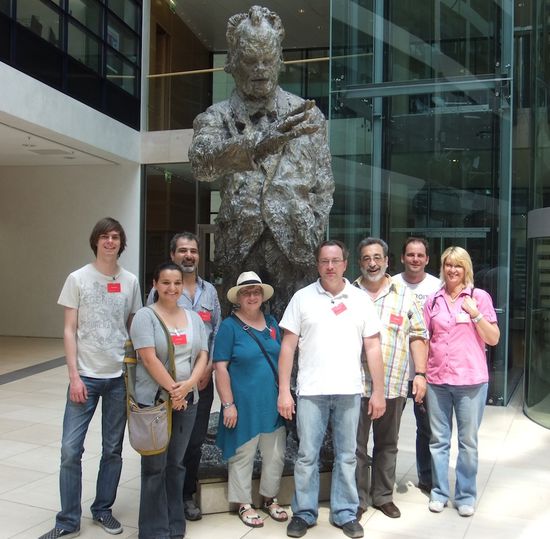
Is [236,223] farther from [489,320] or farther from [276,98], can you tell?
[489,320]

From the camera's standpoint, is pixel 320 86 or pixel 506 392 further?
pixel 320 86

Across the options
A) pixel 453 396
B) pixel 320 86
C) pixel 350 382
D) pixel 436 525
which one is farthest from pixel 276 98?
pixel 320 86

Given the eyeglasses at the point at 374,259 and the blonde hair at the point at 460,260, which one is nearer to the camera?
the eyeglasses at the point at 374,259

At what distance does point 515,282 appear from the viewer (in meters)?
9.66

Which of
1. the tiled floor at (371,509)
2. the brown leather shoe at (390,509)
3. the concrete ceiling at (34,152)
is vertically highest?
the concrete ceiling at (34,152)

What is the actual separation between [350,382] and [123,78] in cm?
1139

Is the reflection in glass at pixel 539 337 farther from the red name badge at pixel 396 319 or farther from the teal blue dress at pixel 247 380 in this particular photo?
the teal blue dress at pixel 247 380

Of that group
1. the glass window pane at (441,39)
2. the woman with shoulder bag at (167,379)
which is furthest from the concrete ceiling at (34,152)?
the woman with shoulder bag at (167,379)

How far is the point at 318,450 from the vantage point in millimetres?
3523

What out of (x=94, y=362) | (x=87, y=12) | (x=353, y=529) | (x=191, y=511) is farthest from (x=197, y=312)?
(x=87, y=12)

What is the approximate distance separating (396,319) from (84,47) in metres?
10.6

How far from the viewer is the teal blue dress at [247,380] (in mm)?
3473

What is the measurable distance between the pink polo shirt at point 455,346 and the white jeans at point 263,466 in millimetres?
1037

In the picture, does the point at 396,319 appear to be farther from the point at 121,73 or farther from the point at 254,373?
the point at 121,73
